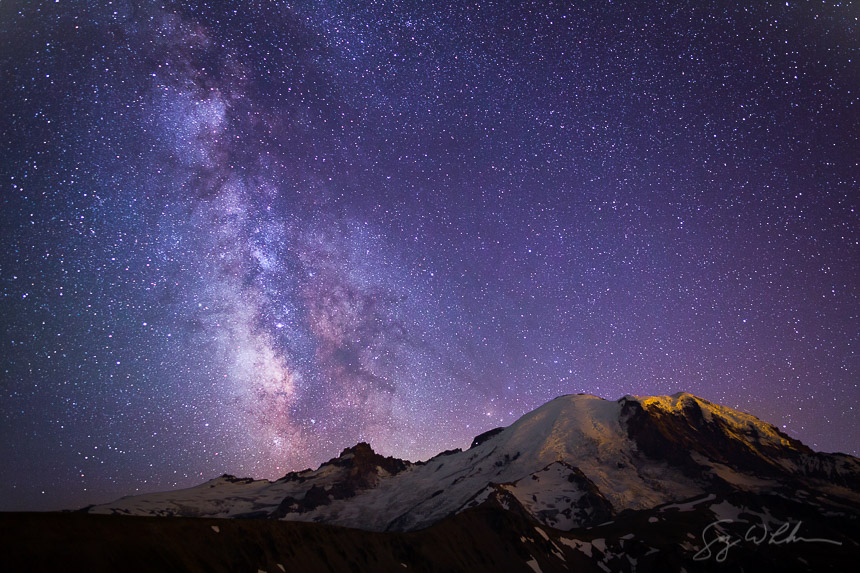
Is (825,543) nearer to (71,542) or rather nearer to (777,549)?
(777,549)

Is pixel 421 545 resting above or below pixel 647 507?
above

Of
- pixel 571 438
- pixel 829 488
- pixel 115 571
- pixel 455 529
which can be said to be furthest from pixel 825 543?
pixel 115 571

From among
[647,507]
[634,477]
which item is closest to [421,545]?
[647,507]

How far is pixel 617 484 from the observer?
520ft
